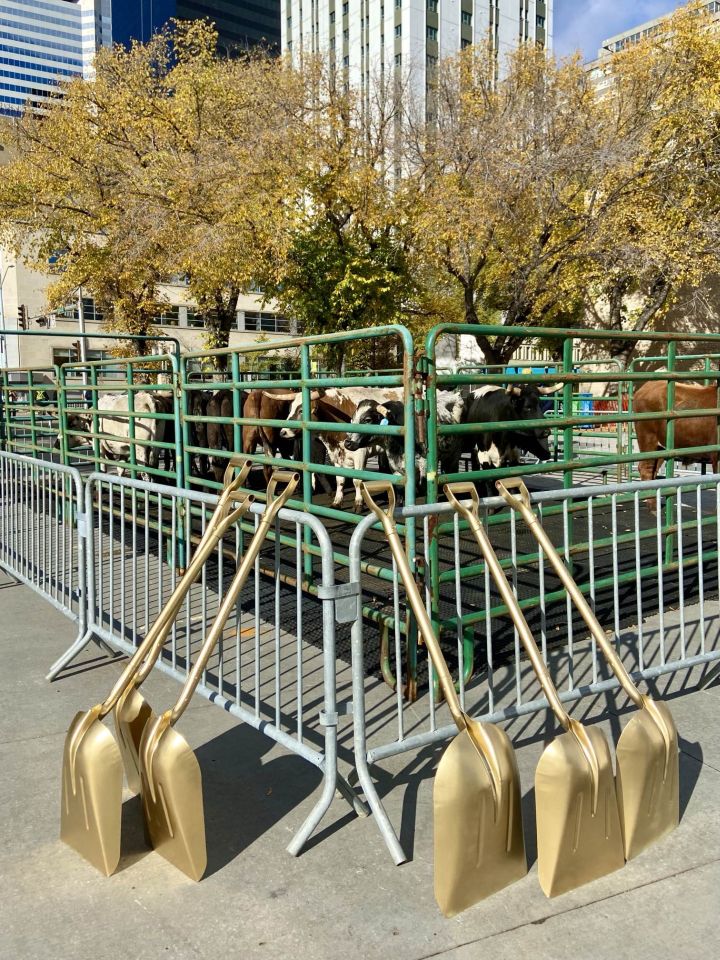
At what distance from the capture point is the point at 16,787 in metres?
3.40

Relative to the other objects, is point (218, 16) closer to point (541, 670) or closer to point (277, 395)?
point (277, 395)

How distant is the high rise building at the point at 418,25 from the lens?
55000 mm

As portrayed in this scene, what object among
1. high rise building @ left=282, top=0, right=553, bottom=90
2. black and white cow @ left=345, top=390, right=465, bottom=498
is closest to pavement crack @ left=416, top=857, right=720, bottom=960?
black and white cow @ left=345, top=390, right=465, bottom=498

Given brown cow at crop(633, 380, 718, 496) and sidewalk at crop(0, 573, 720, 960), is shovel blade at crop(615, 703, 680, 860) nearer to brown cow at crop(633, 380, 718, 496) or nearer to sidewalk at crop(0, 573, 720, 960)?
sidewalk at crop(0, 573, 720, 960)

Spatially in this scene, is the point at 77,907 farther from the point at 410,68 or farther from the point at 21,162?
the point at 410,68

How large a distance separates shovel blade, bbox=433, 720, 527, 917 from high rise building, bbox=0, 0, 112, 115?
7548 inches

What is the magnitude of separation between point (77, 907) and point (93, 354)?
4243 cm

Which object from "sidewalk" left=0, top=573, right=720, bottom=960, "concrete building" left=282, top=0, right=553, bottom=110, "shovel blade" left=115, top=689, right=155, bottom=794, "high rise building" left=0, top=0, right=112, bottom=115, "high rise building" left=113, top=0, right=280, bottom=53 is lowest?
"sidewalk" left=0, top=573, right=720, bottom=960

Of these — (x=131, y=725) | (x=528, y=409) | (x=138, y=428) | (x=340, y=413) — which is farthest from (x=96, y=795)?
(x=138, y=428)

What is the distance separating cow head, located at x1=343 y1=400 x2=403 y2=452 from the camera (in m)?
8.12

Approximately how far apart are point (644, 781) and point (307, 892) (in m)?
1.27

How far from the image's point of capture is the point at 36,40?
173 m

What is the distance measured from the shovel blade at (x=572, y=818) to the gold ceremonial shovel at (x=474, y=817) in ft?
0.31

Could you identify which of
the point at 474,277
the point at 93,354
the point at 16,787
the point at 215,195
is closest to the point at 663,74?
the point at 474,277
